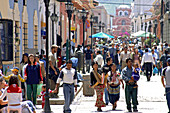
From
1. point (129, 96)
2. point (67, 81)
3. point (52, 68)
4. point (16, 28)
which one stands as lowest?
point (129, 96)

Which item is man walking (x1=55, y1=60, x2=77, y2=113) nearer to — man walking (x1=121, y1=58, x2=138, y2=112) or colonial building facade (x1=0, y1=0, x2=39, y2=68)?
man walking (x1=121, y1=58, x2=138, y2=112)

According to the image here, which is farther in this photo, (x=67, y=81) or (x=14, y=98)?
(x=67, y=81)

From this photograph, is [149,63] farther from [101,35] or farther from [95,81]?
[101,35]

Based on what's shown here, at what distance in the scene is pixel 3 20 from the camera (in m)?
20.0

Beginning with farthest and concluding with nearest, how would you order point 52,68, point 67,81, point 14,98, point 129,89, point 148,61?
point 148,61, point 52,68, point 129,89, point 67,81, point 14,98

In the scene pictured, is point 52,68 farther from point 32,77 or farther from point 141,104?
point 141,104

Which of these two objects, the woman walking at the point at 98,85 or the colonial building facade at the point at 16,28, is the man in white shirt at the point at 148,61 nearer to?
the colonial building facade at the point at 16,28

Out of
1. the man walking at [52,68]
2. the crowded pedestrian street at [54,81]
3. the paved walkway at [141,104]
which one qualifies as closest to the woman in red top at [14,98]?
the crowded pedestrian street at [54,81]

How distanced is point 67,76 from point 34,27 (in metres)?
14.8

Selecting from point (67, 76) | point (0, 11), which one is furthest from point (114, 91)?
point (0, 11)

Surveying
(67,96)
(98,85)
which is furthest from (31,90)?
(98,85)

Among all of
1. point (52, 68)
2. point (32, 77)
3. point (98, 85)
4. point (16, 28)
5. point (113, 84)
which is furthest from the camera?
point (16, 28)

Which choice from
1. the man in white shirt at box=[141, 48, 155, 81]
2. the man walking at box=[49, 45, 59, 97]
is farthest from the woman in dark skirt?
the man in white shirt at box=[141, 48, 155, 81]

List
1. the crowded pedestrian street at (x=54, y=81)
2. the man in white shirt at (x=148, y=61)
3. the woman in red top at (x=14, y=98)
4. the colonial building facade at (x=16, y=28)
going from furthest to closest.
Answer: the man in white shirt at (x=148, y=61) < the colonial building facade at (x=16, y=28) < the crowded pedestrian street at (x=54, y=81) < the woman in red top at (x=14, y=98)
